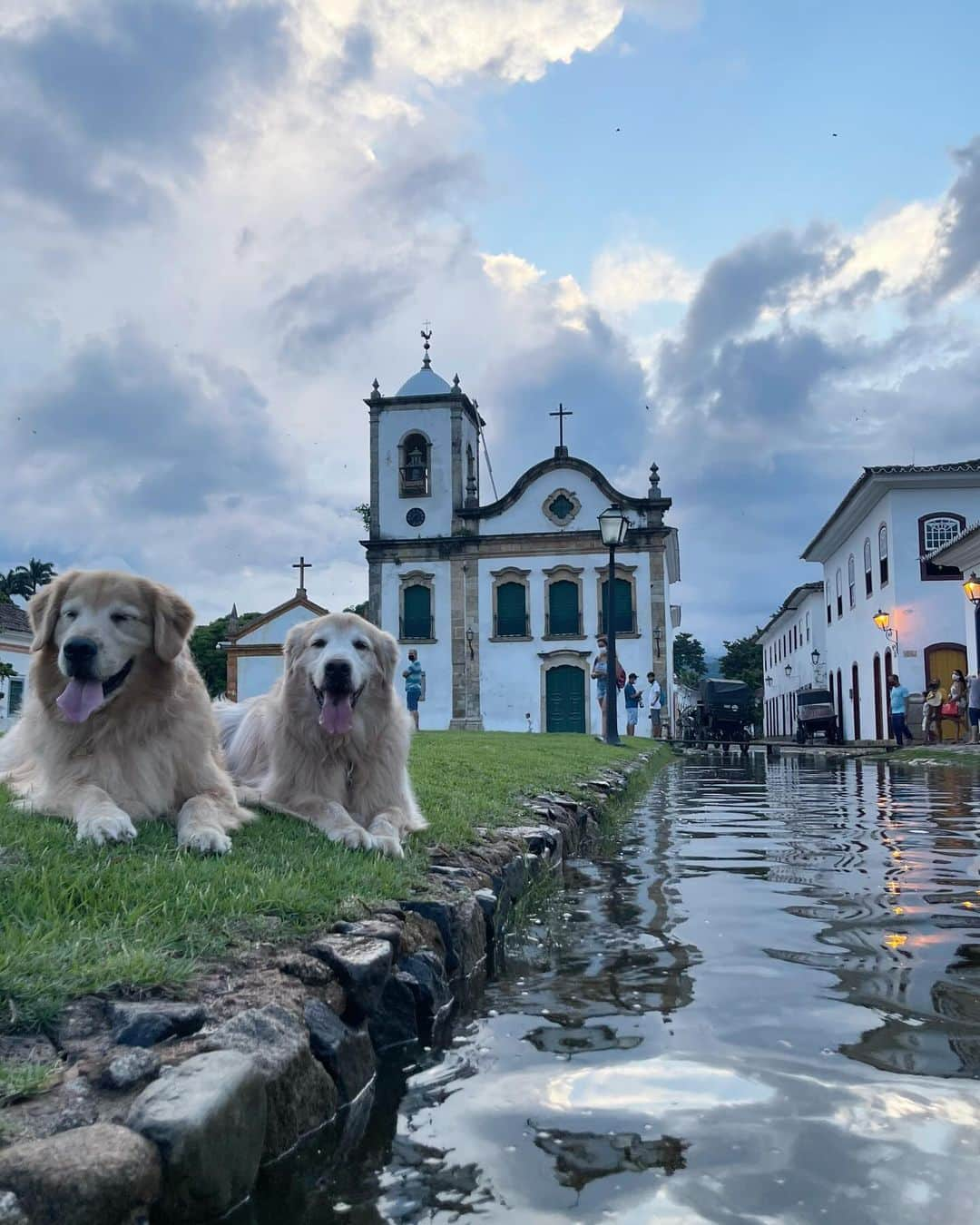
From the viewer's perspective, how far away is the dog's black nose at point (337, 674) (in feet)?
15.4

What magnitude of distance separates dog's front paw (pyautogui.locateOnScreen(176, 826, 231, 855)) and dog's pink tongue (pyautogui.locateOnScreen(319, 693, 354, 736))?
107 cm

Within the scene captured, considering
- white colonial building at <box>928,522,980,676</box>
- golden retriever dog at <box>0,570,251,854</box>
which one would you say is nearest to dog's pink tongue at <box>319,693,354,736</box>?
golden retriever dog at <box>0,570,251,854</box>

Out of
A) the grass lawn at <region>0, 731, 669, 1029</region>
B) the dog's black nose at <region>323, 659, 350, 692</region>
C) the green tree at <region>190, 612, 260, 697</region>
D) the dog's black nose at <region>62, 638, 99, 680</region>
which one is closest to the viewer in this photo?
the grass lawn at <region>0, 731, 669, 1029</region>

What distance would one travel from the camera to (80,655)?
3.92m

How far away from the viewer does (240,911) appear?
9.53 ft

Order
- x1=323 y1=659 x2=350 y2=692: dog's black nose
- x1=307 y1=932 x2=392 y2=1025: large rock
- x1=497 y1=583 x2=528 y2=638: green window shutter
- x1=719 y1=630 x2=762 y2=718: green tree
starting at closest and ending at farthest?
x1=307 y1=932 x2=392 y2=1025: large rock < x1=323 y1=659 x2=350 y2=692: dog's black nose < x1=497 y1=583 x2=528 y2=638: green window shutter < x1=719 y1=630 x2=762 y2=718: green tree

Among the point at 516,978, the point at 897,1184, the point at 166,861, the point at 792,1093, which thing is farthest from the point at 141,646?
the point at 897,1184

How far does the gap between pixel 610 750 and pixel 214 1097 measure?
15263 mm

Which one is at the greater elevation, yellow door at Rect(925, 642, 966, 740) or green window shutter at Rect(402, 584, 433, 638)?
green window shutter at Rect(402, 584, 433, 638)

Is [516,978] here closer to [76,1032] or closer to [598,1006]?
[598,1006]

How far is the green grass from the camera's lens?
5.67 ft

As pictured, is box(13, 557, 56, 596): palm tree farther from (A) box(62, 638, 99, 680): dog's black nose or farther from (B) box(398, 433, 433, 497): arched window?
(A) box(62, 638, 99, 680): dog's black nose

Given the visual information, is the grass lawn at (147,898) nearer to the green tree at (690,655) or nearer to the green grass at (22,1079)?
the green grass at (22,1079)

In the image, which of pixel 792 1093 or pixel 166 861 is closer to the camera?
pixel 792 1093
